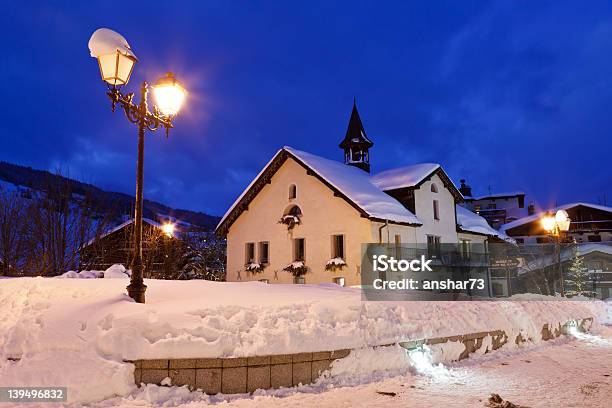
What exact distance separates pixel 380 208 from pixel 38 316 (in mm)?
17659

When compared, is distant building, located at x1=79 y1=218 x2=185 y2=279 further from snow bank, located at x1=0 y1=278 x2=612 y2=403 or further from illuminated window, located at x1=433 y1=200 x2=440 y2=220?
illuminated window, located at x1=433 y1=200 x2=440 y2=220

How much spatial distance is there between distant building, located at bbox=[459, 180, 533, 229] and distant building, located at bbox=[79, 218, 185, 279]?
47411 millimetres

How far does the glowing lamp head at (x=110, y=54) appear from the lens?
6953mm

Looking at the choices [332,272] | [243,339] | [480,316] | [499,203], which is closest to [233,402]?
[243,339]

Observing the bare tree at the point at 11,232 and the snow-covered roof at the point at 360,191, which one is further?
the snow-covered roof at the point at 360,191

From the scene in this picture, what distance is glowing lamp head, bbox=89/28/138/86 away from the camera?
6953 mm

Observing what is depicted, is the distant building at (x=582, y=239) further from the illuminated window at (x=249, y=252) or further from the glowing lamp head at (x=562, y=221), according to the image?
the illuminated window at (x=249, y=252)

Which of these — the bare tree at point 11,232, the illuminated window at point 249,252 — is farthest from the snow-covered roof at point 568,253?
the bare tree at point 11,232

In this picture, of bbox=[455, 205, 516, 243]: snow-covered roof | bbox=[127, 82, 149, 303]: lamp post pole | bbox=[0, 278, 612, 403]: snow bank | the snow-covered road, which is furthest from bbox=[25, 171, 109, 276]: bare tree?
bbox=[455, 205, 516, 243]: snow-covered roof

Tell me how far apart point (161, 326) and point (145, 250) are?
66.4 ft

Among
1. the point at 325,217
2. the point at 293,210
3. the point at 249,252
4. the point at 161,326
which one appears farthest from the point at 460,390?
the point at 249,252

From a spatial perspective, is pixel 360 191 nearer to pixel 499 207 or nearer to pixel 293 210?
pixel 293 210

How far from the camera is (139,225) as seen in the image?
723cm

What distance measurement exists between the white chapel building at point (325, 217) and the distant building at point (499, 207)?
132ft
